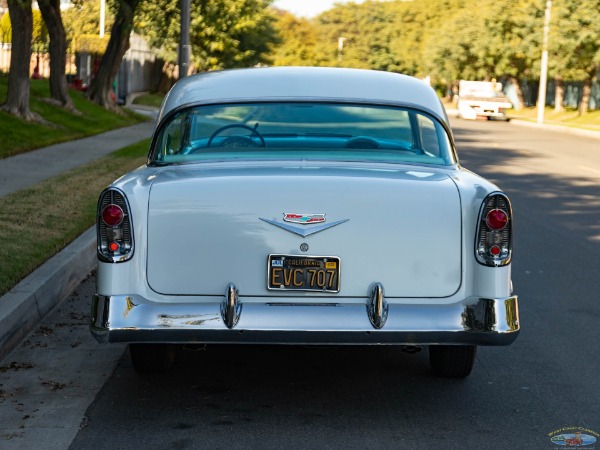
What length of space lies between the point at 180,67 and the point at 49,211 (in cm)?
1261

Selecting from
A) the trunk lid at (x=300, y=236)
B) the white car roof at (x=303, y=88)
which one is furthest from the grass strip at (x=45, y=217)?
the trunk lid at (x=300, y=236)

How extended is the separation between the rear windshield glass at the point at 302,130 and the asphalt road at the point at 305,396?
122cm

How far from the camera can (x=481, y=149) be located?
1128 inches

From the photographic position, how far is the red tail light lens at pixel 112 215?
5480 mm

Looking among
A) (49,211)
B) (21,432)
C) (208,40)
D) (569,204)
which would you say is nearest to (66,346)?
(21,432)

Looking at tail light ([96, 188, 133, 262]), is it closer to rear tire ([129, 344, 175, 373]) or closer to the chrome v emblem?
the chrome v emblem

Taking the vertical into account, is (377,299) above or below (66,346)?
above

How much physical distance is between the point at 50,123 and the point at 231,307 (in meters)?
21.4

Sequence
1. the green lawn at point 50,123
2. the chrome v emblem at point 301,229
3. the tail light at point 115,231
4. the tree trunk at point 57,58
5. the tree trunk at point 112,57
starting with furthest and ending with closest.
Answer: the tree trunk at point 112,57, the tree trunk at point 57,58, the green lawn at point 50,123, the tail light at point 115,231, the chrome v emblem at point 301,229

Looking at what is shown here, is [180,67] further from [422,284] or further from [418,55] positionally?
[418,55]

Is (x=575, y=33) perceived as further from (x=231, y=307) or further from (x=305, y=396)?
(x=231, y=307)

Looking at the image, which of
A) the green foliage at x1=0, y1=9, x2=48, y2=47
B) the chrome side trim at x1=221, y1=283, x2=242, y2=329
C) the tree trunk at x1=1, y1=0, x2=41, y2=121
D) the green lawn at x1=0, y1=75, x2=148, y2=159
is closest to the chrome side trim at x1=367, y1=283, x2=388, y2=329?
the chrome side trim at x1=221, y1=283, x2=242, y2=329

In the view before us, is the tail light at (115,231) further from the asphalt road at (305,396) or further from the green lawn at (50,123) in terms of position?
the green lawn at (50,123)

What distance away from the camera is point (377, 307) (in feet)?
17.5
